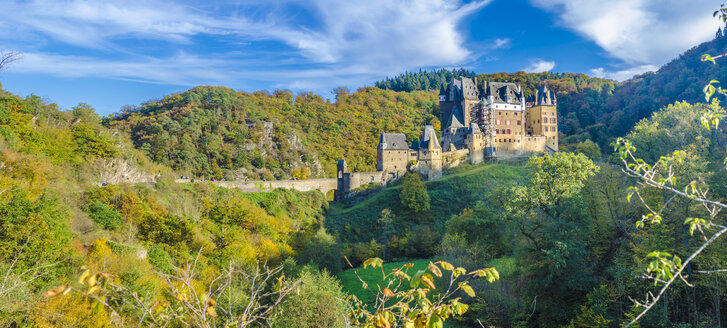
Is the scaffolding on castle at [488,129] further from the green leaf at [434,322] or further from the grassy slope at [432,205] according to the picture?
the green leaf at [434,322]

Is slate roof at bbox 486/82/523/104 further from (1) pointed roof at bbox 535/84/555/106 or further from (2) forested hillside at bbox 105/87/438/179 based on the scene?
(2) forested hillside at bbox 105/87/438/179

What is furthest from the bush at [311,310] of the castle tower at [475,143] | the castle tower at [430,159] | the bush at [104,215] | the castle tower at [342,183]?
the castle tower at [475,143]

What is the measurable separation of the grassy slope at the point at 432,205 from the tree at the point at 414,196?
1.04 metres

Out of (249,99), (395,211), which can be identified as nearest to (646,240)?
(395,211)

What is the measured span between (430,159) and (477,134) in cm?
750

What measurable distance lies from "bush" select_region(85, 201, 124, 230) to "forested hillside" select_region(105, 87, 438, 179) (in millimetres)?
25528

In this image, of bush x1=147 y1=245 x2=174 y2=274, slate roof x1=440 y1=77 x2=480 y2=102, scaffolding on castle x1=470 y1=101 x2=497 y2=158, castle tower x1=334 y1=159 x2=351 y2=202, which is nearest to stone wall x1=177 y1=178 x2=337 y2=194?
castle tower x1=334 y1=159 x2=351 y2=202

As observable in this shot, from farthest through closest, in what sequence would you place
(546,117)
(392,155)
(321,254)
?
1. (546,117)
2. (392,155)
3. (321,254)

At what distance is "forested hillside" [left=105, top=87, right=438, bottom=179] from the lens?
2044 inches

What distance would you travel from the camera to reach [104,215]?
78.4ft

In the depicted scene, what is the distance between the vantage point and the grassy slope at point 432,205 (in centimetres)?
4084

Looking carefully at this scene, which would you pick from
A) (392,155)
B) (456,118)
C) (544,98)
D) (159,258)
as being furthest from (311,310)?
(544,98)

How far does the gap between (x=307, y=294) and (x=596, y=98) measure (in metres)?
82.6

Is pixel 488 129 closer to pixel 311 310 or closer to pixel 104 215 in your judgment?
pixel 311 310
